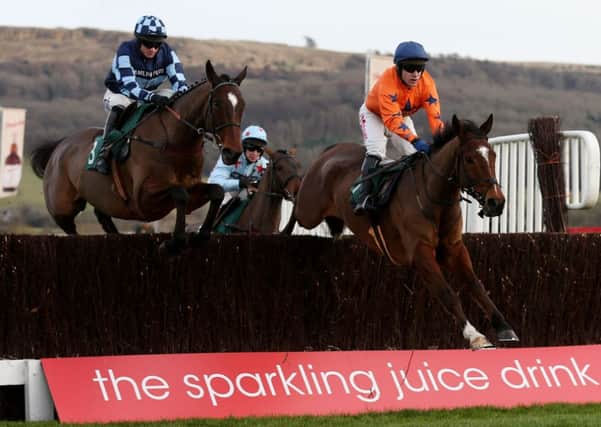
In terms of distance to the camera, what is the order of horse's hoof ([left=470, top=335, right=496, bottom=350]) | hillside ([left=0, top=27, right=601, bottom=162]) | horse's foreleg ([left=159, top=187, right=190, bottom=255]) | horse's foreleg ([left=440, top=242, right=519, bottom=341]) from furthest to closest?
hillside ([left=0, top=27, right=601, bottom=162]), horse's foreleg ([left=159, top=187, right=190, bottom=255]), horse's foreleg ([left=440, top=242, right=519, bottom=341]), horse's hoof ([left=470, top=335, right=496, bottom=350])

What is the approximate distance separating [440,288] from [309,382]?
1.16m

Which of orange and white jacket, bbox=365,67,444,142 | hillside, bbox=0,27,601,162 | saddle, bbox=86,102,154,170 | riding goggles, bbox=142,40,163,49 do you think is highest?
riding goggles, bbox=142,40,163,49

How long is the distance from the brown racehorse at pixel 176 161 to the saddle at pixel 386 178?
1.13 meters

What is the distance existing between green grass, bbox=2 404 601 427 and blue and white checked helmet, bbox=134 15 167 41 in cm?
328

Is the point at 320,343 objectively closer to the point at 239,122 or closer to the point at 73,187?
Result: the point at 239,122

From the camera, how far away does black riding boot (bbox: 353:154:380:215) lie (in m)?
9.64

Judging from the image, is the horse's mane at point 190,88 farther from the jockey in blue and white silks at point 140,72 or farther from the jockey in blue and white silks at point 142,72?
the jockey in blue and white silks at point 140,72

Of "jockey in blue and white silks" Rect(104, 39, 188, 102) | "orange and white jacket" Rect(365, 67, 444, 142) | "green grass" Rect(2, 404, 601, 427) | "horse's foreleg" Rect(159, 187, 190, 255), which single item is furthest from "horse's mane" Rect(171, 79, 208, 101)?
"green grass" Rect(2, 404, 601, 427)

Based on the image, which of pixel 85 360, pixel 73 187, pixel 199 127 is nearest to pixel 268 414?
pixel 85 360

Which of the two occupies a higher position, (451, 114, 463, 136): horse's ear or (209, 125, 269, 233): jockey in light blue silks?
(451, 114, 463, 136): horse's ear

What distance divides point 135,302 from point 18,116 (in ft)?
83.9

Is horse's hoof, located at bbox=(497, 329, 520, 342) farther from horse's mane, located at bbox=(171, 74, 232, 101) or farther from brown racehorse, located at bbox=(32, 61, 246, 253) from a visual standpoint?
horse's mane, located at bbox=(171, 74, 232, 101)

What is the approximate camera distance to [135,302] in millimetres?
8992

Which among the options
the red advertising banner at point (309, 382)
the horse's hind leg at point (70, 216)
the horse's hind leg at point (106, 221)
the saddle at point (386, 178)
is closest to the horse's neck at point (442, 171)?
the saddle at point (386, 178)
